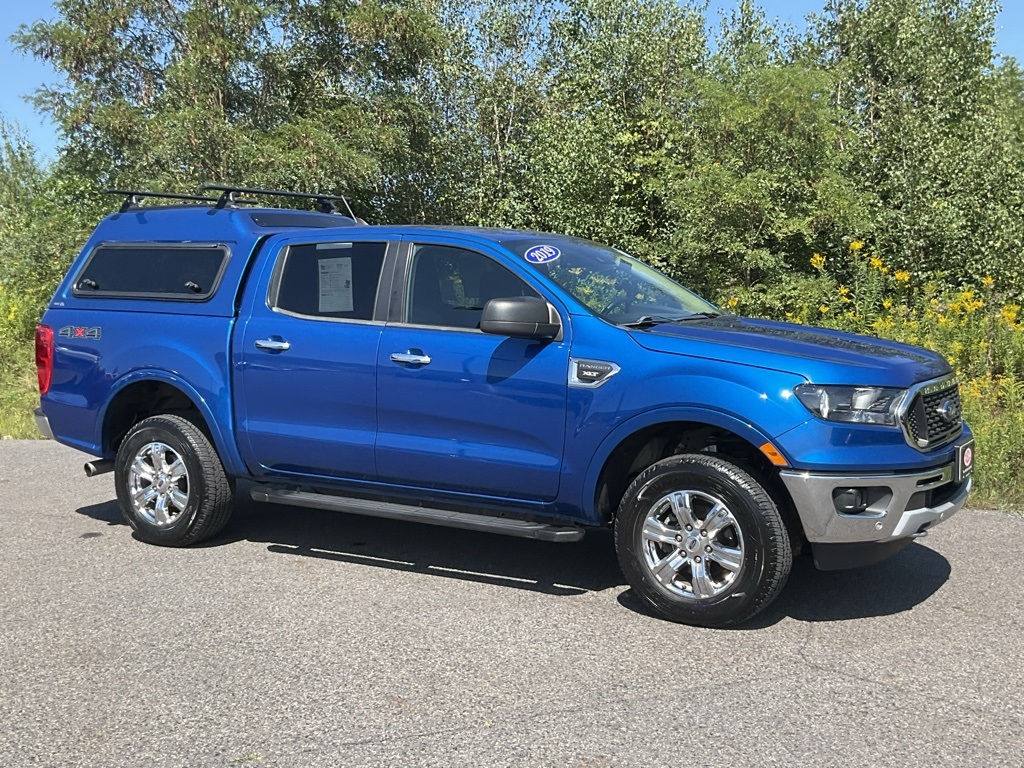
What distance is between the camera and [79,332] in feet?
22.9

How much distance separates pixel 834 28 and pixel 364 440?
1005 inches

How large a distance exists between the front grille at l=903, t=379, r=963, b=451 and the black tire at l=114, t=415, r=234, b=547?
3.94 m

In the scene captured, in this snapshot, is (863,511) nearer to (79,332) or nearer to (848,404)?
(848,404)

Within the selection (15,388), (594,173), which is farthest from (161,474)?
(594,173)

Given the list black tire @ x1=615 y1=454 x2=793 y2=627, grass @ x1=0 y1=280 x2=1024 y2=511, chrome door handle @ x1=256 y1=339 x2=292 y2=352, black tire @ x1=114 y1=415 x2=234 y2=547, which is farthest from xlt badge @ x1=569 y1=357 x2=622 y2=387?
grass @ x1=0 y1=280 x2=1024 y2=511

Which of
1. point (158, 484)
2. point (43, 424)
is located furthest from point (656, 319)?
point (43, 424)

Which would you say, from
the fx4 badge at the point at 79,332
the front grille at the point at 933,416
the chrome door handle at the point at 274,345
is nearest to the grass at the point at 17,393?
the fx4 badge at the point at 79,332

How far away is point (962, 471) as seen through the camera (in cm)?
523

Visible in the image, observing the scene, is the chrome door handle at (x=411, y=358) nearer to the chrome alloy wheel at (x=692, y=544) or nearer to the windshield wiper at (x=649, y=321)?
the windshield wiper at (x=649, y=321)

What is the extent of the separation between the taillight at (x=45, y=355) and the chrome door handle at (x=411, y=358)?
8.86ft

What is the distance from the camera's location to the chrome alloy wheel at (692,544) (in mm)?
4980

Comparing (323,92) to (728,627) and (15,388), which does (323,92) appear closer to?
(15,388)

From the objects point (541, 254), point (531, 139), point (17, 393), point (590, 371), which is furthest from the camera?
point (531, 139)

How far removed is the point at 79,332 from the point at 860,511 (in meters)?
4.93
